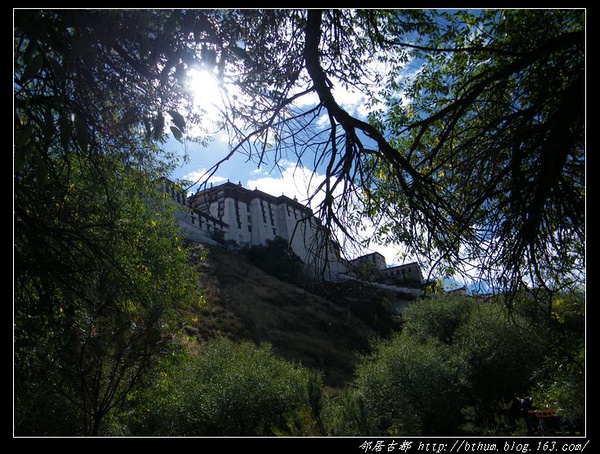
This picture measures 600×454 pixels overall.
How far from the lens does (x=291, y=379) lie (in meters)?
15.8

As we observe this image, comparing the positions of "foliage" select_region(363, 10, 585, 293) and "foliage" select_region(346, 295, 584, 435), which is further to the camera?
"foliage" select_region(346, 295, 584, 435)

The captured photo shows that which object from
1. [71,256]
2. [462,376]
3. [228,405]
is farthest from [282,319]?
[71,256]

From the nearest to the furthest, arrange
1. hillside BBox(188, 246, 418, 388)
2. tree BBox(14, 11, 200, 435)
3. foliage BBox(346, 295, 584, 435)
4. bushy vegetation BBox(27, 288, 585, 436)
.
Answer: tree BBox(14, 11, 200, 435) → bushy vegetation BBox(27, 288, 585, 436) → foliage BBox(346, 295, 584, 435) → hillside BBox(188, 246, 418, 388)

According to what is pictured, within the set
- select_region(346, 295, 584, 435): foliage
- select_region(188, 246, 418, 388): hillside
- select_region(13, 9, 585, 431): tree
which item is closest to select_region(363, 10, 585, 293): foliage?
select_region(13, 9, 585, 431): tree

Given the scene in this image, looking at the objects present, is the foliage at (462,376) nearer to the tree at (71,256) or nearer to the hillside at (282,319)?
the tree at (71,256)

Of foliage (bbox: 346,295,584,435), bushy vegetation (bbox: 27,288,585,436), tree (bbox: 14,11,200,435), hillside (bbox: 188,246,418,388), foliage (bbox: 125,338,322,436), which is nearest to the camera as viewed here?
tree (bbox: 14,11,200,435)

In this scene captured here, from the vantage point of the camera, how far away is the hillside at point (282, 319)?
35.9 m

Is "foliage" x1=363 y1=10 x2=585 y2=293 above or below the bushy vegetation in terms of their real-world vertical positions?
above

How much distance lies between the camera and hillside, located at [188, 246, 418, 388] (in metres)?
35.9

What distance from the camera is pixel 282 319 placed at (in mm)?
44062

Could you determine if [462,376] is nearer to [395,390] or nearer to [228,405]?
[395,390]

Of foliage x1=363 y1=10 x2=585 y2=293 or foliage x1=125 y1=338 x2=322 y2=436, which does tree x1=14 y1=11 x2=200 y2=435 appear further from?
foliage x1=125 y1=338 x2=322 y2=436

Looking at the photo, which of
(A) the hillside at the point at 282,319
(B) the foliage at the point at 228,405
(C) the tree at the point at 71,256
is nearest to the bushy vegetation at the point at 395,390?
(B) the foliage at the point at 228,405
